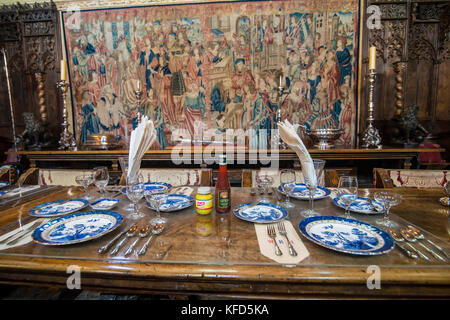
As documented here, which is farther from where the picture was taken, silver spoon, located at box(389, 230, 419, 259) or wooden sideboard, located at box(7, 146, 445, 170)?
wooden sideboard, located at box(7, 146, 445, 170)

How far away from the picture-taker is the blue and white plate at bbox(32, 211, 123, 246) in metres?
0.88

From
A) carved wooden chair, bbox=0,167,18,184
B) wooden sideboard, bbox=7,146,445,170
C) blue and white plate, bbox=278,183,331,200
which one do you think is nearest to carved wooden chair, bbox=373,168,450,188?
blue and white plate, bbox=278,183,331,200

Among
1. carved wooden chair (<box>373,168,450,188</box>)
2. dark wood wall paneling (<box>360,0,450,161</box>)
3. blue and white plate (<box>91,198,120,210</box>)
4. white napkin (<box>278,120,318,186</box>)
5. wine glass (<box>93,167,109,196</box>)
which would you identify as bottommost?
carved wooden chair (<box>373,168,450,188</box>)

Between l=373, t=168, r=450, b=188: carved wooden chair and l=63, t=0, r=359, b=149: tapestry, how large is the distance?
5.30 ft

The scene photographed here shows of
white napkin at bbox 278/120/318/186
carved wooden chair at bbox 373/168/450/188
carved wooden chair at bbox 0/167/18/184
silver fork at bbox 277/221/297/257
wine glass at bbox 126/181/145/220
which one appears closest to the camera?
silver fork at bbox 277/221/297/257

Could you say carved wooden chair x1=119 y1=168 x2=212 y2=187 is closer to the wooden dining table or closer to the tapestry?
the wooden dining table

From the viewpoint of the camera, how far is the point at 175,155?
2.83m

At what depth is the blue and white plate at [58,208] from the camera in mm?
1163

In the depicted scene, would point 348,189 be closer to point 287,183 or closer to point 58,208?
point 287,183

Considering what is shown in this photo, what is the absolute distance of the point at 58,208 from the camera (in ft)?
4.10

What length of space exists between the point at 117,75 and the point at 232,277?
12.2 ft
